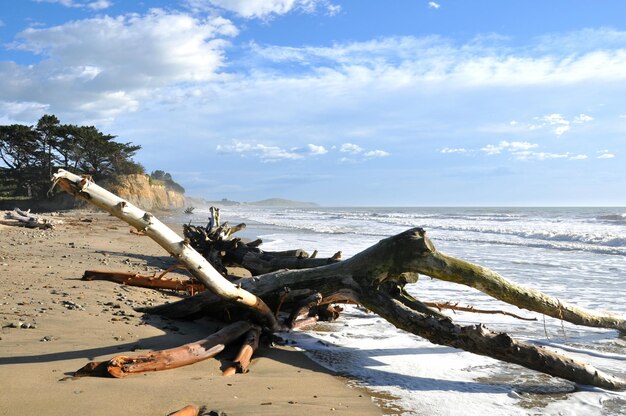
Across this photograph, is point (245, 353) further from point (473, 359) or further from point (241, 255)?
point (241, 255)

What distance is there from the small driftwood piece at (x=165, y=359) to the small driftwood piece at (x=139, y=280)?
282 centimetres

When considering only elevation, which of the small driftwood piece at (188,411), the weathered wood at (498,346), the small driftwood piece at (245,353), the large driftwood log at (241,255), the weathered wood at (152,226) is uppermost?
the weathered wood at (152,226)

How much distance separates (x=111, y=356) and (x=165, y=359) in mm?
605

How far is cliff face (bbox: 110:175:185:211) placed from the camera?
40.0m

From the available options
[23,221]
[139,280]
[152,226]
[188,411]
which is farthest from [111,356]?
[23,221]

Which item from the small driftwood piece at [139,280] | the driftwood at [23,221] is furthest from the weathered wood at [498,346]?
the driftwood at [23,221]

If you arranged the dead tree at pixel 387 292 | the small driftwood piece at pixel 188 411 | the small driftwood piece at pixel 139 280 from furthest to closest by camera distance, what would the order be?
the small driftwood piece at pixel 139 280, the dead tree at pixel 387 292, the small driftwood piece at pixel 188 411

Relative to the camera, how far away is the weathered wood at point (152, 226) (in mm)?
3504

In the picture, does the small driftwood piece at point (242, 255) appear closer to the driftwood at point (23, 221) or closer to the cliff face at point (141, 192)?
the driftwood at point (23, 221)

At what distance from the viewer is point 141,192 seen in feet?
138

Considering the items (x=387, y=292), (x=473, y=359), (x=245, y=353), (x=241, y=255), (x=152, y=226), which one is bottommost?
(x=473, y=359)

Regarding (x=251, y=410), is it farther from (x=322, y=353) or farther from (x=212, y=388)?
(x=322, y=353)

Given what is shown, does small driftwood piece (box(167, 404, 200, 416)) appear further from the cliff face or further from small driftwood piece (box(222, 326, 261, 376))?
the cliff face

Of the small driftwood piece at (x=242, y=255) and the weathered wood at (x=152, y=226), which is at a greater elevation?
the weathered wood at (x=152, y=226)
